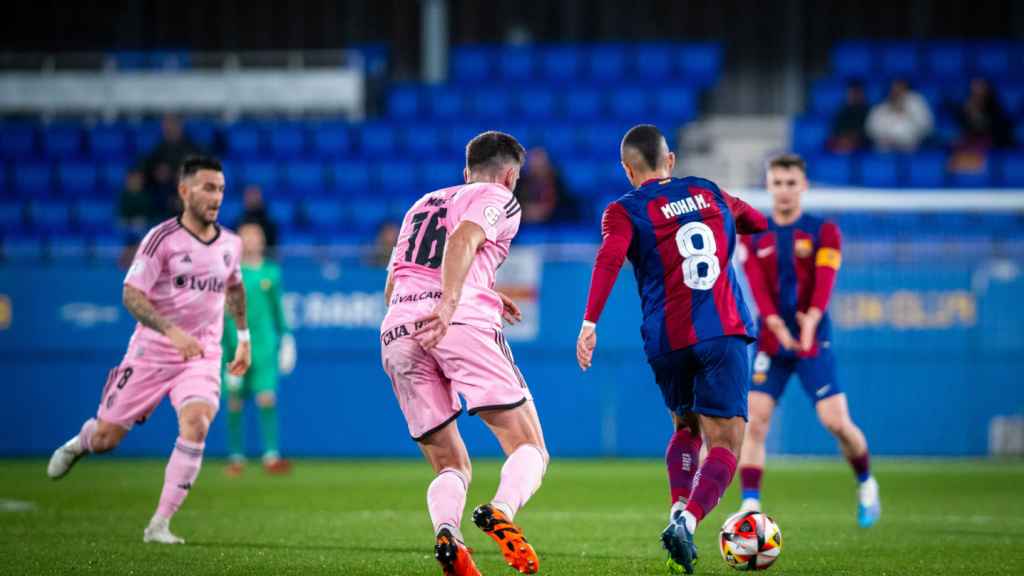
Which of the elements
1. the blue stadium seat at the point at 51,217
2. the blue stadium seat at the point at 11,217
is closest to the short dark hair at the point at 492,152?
the blue stadium seat at the point at 51,217

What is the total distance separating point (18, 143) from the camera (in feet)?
74.7

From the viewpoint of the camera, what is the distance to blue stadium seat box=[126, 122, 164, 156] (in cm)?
2242

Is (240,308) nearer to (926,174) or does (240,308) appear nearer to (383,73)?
(926,174)

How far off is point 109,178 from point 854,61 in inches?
471

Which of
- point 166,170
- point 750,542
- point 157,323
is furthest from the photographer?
point 166,170

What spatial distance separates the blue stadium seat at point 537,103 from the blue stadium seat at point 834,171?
4582mm

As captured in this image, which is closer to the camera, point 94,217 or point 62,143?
point 94,217

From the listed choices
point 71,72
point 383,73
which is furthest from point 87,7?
point 383,73

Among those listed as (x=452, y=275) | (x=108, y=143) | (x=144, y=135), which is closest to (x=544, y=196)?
(x=144, y=135)

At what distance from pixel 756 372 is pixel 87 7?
20.8m

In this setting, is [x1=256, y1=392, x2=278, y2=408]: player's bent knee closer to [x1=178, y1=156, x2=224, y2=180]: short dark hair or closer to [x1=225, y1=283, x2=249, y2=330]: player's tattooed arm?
[x1=225, y1=283, x2=249, y2=330]: player's tattooed arm

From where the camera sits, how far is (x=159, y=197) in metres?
18.6

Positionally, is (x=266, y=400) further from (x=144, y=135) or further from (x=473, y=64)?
(x=473, y=64)

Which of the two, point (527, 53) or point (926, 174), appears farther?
point (527, 53)
